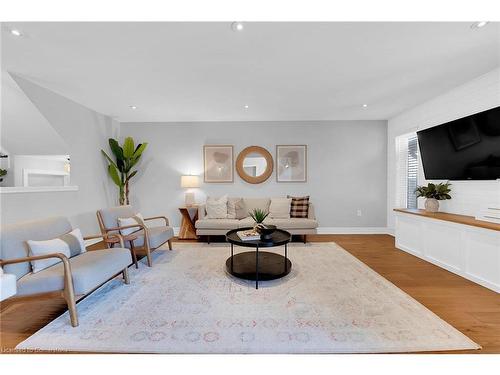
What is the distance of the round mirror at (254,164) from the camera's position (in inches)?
201

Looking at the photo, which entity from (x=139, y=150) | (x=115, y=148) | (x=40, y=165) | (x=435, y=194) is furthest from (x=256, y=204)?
(x=40, y=165)

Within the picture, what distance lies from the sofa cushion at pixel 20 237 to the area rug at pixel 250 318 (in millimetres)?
559

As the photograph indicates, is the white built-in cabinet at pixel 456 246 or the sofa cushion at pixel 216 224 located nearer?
the white built-in cabinet at pixel 456 246

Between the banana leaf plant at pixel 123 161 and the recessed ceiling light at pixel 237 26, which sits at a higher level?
the recessed ceiling light at pixel 237 26

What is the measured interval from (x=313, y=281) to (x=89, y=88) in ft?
13.2

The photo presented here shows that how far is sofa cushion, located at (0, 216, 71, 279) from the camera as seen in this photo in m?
1.89

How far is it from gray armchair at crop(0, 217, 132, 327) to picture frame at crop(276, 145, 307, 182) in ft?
12.2

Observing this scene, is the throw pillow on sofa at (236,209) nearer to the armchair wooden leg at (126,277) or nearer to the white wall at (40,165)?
the armchair wooden leg at (126,277)

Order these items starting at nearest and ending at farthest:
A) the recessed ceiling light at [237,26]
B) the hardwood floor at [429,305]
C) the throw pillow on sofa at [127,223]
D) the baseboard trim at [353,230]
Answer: the hardwood floor at [429,305]
the recessed ceiling light at [237,26]
the throw pillow on sofa at [127,223]
the baseboard trim at [353,230]

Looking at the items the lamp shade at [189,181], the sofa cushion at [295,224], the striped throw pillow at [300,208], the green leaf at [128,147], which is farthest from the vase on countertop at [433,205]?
the green leaf at [128,147]

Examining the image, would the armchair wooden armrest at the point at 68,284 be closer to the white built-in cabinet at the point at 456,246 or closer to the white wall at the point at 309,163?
the white wall at the point at 309,163

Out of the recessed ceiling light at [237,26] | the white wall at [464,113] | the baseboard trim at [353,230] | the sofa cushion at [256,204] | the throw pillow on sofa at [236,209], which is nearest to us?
the recessed ceiling light at [237,26]

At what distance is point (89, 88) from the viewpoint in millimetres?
3270

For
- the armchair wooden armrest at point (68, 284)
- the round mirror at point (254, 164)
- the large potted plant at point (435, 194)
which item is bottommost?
the armchair wooden armrest at point (68, 284)
